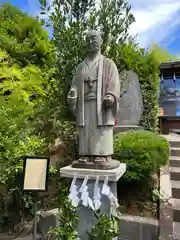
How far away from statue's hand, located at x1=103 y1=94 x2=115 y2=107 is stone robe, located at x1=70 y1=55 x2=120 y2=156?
45 millimetres

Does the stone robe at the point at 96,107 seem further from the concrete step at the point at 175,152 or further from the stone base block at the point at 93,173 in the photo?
the concrete step at the point at 175,152

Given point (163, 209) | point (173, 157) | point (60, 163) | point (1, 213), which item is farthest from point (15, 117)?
point (173, 157)

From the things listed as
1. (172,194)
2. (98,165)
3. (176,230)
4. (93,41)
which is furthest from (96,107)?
(172,194)

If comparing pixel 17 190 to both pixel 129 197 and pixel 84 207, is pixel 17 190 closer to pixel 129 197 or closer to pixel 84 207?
pixel 84 207

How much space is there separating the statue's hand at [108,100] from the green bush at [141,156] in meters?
1.44

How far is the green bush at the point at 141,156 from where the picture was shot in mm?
3800

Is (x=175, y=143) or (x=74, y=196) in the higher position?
(x=175, y=143)

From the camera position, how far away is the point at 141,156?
12.6 feet

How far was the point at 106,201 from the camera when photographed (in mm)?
2607

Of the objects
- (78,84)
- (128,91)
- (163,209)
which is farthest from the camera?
(128,91)

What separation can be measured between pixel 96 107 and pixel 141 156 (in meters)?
1.47

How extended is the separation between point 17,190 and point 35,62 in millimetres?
4899

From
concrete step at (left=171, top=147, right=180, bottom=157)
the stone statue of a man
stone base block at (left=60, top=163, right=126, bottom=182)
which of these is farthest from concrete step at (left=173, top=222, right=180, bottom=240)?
concrete step at (left=171, top=147, right=180, bottom=157)

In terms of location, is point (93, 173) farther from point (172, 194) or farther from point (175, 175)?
point (175, 175)
